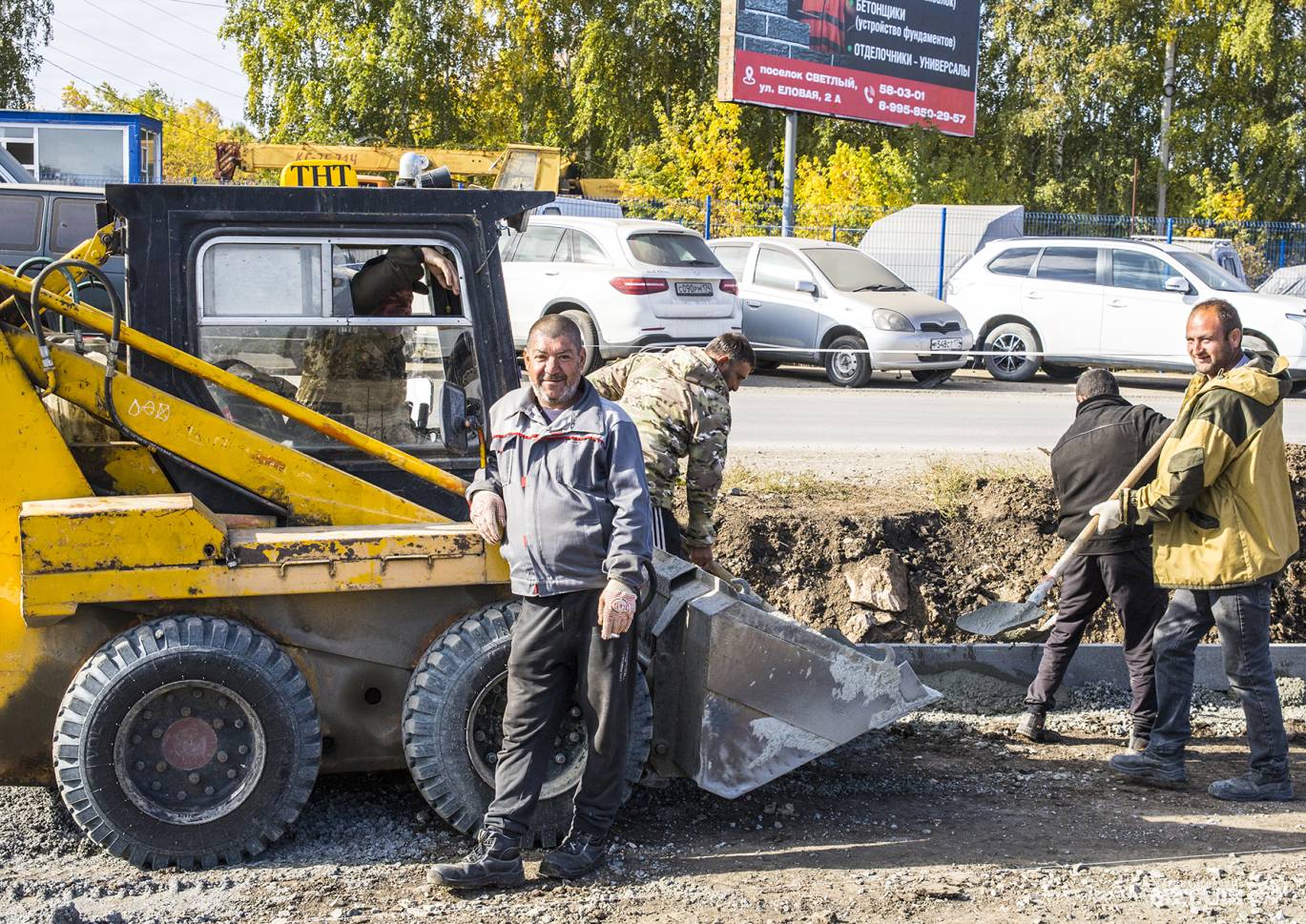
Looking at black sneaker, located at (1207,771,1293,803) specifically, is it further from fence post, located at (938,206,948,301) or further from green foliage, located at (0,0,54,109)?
green foliage, located at (0,0,54,109)

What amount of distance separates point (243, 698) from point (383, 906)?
788 millimetres

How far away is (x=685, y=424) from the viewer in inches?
223

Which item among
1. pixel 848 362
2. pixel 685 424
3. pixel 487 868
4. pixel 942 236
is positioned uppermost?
pixel 942 236

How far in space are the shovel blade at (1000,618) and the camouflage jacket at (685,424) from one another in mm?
1418

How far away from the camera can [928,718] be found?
642 cm

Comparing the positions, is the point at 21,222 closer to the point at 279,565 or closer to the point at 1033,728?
the point at 279,565

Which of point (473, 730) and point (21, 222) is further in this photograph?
point (21, 222)

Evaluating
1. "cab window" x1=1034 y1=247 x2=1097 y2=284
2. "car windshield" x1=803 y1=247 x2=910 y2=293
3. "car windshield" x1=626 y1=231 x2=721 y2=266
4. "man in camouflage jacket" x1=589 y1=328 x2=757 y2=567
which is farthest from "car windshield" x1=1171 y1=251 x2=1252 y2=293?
"man in camouflage jacket" x1=589 y1=328 x2=757 y2=567

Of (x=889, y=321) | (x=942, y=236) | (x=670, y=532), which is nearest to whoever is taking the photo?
(x=670, y=532)

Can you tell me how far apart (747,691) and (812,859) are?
0.60 m

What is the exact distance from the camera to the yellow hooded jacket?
521 cm

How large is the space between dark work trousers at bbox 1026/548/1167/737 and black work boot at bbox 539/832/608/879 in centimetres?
252

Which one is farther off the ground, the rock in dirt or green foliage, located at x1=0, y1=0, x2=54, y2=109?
green foliage, located at x1=0, y1=0, x2=54, y2=109

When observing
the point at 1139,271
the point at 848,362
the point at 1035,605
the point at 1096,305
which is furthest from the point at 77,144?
the point at 1035,605
